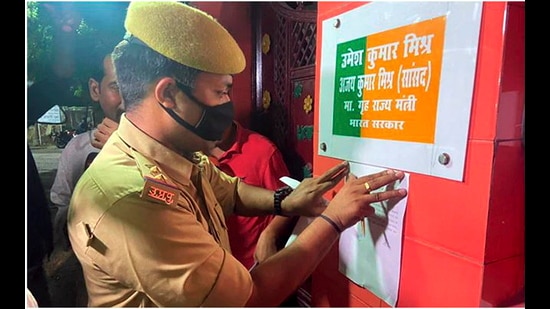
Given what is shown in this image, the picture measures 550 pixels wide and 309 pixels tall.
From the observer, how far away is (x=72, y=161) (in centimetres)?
76

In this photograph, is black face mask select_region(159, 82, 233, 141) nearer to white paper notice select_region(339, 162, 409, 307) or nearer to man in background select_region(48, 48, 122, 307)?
man in background select_region(48, 48, 122, 307)

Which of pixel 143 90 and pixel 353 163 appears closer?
pixel 143 90

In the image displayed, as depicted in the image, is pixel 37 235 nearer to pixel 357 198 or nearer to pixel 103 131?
pixel 103 131

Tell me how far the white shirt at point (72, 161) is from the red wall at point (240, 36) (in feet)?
1.07

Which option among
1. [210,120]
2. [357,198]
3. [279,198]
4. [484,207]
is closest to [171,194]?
[210,120]

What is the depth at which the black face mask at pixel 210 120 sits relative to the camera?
69 cm

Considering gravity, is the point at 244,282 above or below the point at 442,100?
below

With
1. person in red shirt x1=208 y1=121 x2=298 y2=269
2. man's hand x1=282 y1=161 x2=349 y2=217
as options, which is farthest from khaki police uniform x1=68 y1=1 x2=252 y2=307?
Answer: man's hand x1=282 y1=161 x2=349 y2=217

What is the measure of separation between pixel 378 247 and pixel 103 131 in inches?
25.6

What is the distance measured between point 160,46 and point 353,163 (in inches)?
18.8
